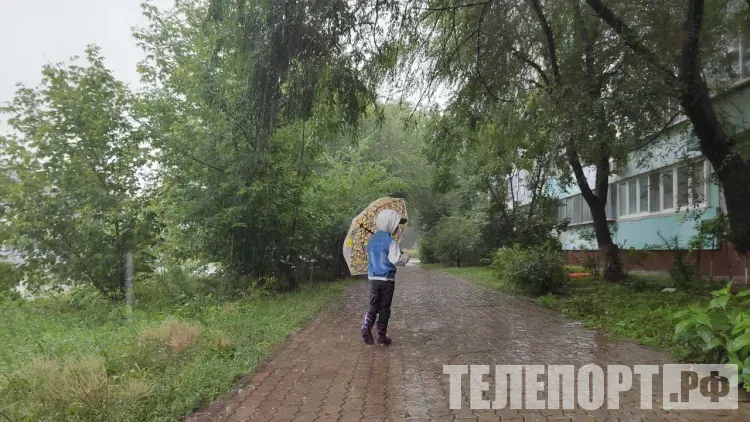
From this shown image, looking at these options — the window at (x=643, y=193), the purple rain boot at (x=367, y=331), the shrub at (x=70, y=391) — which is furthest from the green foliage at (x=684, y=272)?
the shrub at (x=70, y=391)

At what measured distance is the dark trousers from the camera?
21.6 ft

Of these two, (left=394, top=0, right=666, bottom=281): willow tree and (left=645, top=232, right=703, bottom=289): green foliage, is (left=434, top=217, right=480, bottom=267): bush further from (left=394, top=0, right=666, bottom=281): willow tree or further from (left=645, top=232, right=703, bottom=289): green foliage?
(left=394, top=0, right=666, bottom=281): willow tree

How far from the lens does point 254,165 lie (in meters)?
11.5

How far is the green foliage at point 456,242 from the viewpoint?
91.7 feet

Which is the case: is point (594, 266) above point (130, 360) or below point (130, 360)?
above

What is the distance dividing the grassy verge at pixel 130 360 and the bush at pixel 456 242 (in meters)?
19.0

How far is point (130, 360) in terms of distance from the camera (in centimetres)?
565

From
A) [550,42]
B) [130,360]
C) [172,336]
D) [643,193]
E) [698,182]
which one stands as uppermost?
[550,42]

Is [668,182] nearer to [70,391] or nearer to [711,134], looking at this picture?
[711,134]

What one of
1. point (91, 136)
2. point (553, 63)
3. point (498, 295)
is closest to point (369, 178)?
point (498, 295)

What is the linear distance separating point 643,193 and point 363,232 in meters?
14.8

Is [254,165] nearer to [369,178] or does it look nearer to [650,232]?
[369,178]

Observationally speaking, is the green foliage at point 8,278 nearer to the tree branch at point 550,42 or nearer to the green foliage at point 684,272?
the tree branch at point 550,42

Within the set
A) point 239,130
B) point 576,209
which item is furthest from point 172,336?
point 576,209
